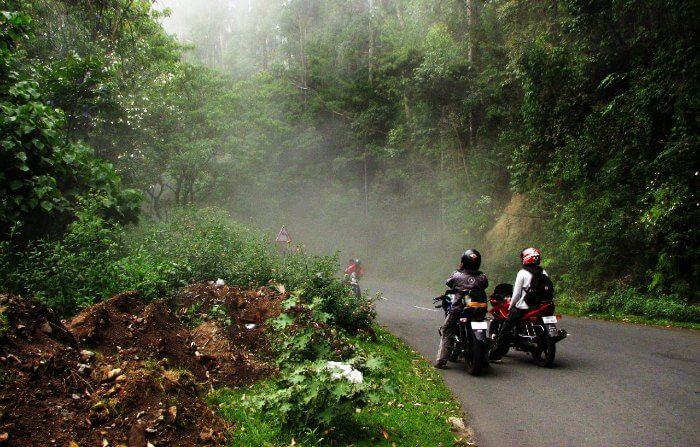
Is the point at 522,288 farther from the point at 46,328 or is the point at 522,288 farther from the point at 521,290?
the point at 46,328

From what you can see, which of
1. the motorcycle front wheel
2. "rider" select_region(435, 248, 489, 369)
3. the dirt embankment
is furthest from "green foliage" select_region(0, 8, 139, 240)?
the motorcycle front wheel

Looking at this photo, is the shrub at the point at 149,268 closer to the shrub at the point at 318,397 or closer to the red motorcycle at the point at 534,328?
the shrub at the point at 318,397

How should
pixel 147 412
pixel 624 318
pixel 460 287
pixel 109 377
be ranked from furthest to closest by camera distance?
pixel 624 318
pixel 460 287
pixel 109 377
pixel 147 412

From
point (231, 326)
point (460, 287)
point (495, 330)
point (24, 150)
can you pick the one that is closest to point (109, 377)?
point (231, 326)

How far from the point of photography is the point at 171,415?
4305 millimetres

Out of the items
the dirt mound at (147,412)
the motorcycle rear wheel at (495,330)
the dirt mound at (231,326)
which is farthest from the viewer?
the motorcycle rear wheel at (495,330)

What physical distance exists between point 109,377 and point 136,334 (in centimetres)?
178

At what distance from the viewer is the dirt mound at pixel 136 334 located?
5.98 m

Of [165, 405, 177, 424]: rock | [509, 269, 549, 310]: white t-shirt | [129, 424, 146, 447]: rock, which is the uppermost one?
[509, 269, 549, 310]: white t-shirt

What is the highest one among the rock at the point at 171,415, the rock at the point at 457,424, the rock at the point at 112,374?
the rock at the point at 112,374

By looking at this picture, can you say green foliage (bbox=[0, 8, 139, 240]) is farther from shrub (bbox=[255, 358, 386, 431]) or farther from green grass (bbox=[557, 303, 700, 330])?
green grass (bbox=[557, 303, 700, 330])

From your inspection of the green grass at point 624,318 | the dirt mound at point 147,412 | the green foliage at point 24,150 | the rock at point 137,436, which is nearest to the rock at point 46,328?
the dirt mound at point 147,412

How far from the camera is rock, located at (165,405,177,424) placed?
4262 mm

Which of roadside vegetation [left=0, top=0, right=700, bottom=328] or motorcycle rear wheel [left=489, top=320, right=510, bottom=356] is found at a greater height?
roadside vegetation [left=0, top=0, right=700, bottom=328]
